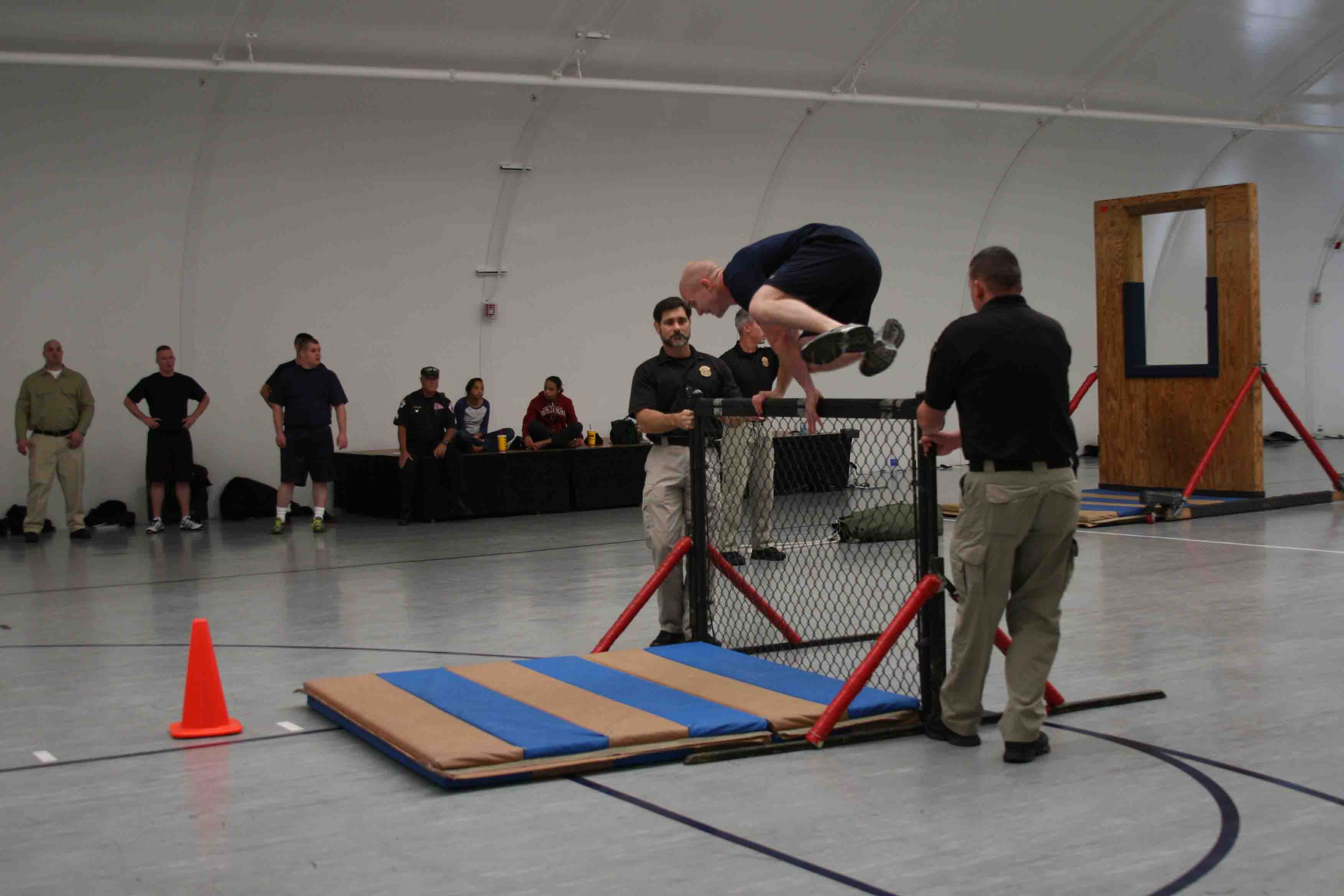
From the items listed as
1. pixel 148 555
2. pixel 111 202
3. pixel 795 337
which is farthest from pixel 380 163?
pixel 795 337

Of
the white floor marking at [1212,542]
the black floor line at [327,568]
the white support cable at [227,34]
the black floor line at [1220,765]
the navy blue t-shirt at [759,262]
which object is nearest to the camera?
the black floor line at [1220,765]

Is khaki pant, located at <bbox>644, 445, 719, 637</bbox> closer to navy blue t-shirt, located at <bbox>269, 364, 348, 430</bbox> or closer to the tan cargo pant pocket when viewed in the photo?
the tan cargo pant pocket

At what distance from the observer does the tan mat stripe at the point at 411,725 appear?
4902 mm

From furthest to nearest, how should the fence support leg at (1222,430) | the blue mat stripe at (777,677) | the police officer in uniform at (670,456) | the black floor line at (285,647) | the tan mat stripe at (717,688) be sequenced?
1. the fence support leg at (1222,430)
2. the police officer in uniform at (670,456)
3. the black floor line at (285,647)
4. the blue mat stripe at (777,677)
5. the tan mat stripe at (717,688)

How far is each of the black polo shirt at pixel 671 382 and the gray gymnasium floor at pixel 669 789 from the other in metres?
1.35

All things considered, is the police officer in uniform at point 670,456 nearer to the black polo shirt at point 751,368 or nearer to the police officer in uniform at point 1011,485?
the police officer in uniform at point 1011,485

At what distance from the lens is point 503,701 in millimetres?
5691

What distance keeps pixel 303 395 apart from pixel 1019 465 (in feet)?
33.9

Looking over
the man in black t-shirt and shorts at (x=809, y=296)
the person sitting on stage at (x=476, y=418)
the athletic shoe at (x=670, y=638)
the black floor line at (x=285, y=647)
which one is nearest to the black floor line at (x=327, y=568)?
the black floor line at (x=285, y=647)

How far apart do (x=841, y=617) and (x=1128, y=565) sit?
2.67m

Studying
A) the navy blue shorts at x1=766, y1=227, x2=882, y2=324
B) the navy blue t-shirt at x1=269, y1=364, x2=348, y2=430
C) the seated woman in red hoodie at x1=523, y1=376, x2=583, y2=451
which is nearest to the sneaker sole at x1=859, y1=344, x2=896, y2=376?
the navy blue shorts at x1=766, y1=227, x2=882, y2=324

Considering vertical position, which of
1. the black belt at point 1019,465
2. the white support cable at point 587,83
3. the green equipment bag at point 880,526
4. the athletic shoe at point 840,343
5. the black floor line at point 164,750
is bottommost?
the black floor line at point 164,750

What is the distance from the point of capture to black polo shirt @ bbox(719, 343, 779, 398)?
11312mm

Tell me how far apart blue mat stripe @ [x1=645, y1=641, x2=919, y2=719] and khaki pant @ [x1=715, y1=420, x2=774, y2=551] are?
27.0 inches
